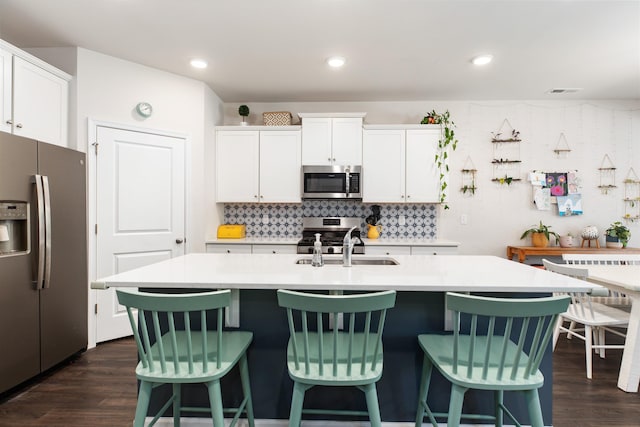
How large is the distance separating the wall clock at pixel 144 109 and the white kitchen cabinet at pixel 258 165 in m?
0.81

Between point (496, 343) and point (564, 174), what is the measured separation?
3496 millimetres

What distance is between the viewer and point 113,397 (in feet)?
7.19

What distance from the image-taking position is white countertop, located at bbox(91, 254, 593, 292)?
1452 millimetres

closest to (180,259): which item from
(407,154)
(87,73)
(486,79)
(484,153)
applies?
(87,73)

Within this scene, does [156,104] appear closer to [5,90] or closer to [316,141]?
[5,90]

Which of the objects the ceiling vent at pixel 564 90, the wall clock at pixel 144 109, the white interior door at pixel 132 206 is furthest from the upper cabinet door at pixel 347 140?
the ceiling vent at pixel 564 90

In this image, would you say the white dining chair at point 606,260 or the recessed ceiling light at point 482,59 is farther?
the recessed ceiling light at point 482,59

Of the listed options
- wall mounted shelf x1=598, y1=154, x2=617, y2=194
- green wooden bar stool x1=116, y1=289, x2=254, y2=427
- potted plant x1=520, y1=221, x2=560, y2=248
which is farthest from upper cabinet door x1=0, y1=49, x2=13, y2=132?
wall mounted shelf x1=598, y1=154, x2=617, y2=194

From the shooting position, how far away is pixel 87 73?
9.78ft

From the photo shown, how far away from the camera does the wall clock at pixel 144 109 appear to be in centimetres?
324

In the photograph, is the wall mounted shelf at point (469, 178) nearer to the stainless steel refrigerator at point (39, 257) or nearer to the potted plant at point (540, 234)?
the potted plant at point (540, 234)

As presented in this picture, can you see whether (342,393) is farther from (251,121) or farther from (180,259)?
(251,121)

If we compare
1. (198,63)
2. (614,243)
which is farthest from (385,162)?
(614,243)

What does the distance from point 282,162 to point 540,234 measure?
10.1 feet
